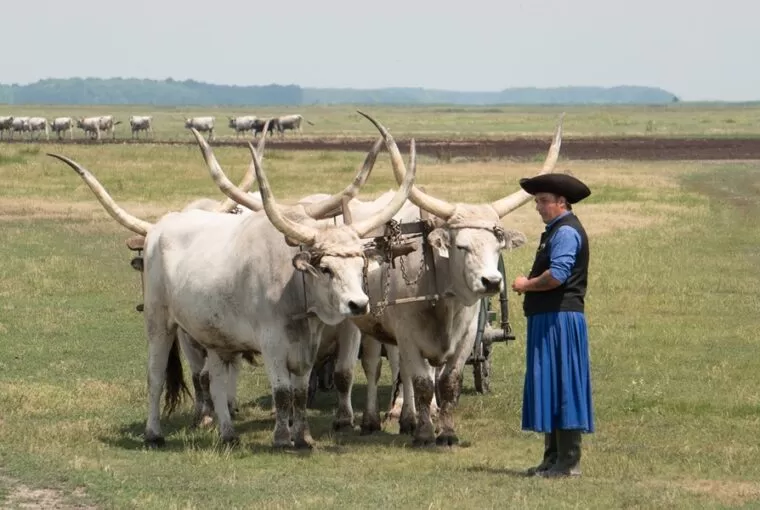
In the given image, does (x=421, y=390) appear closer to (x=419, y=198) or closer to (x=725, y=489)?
(x=419, y=198)

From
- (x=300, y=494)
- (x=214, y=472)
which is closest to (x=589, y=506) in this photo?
(x=300, y=494)

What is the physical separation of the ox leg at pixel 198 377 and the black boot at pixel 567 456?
10.7 ft

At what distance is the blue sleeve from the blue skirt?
296mm

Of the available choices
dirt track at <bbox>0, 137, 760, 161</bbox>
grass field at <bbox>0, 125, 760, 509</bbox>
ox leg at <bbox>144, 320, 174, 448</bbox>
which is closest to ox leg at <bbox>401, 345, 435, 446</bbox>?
grass field at <bbox>0, 125, 760, 509</bbox>

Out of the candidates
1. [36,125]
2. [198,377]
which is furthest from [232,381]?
[36,125]

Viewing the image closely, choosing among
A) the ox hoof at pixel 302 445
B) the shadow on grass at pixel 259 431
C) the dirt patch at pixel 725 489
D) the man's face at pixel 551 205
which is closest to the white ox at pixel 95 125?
the shadow on grass at pixel 259 431

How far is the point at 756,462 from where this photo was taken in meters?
9.71

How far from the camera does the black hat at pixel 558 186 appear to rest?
9.08m

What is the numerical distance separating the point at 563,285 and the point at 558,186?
2.07ft

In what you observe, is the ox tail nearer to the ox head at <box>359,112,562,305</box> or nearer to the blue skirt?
the ox head at <box>359,112,562,305</box>

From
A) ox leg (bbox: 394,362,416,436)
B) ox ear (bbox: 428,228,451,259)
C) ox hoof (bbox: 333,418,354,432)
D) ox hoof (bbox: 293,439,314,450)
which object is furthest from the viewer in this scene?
ox hoof (bbox: 333,418,354,432)

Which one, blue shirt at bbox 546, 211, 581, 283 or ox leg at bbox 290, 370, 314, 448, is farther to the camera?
ox leg at bbox 290, 370, 314, 448

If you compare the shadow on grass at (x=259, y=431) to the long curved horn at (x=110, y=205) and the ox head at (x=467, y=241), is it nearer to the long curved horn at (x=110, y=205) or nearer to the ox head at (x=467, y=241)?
the ox head at (x=467, y=241)

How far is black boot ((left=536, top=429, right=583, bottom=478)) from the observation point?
29.8 feet
